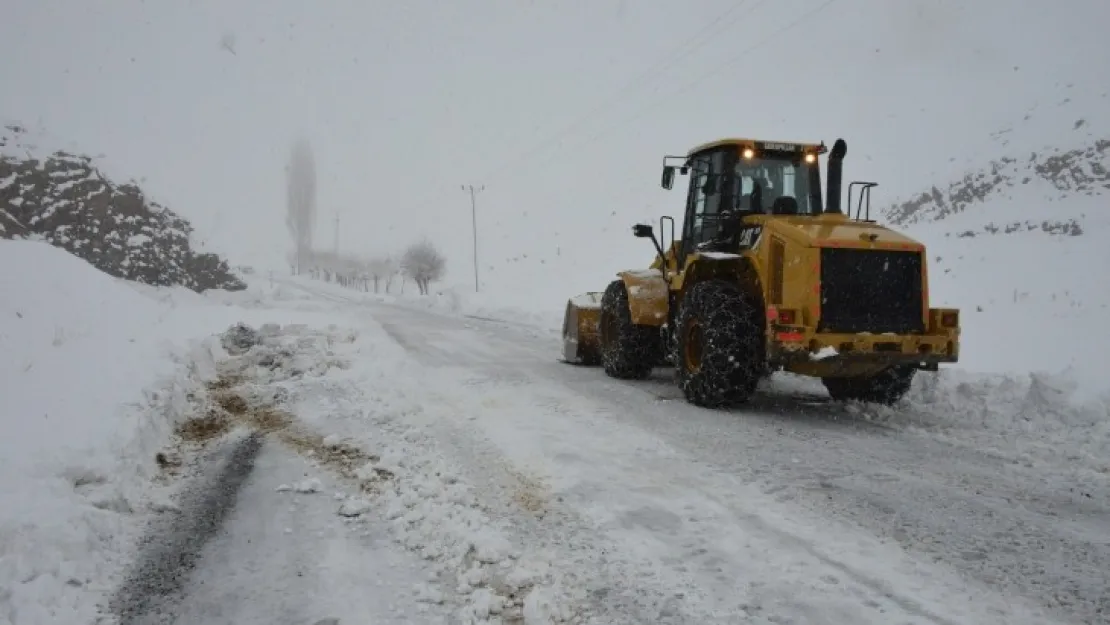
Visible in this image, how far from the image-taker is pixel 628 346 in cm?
838

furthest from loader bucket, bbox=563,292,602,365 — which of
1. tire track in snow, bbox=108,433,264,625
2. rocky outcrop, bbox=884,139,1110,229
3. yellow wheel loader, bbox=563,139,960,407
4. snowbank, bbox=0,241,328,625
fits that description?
rocky outcrop, bbox=884,139,1110,229

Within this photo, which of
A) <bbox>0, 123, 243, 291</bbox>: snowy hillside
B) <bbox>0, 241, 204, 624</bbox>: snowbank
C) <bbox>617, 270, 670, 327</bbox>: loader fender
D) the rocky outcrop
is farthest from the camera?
the rocky outcrop

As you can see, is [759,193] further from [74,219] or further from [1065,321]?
[74,219]

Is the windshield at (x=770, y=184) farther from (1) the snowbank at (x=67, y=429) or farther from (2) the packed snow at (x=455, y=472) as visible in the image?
(1) the snowbank at (x=67, y=429)

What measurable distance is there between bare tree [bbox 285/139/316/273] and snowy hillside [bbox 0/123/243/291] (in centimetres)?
5476

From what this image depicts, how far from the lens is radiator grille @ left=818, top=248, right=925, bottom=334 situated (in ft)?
19.2

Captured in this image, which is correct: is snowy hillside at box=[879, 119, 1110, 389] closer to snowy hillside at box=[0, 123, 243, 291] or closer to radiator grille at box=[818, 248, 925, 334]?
radiator grille at box=[818, 248, 925, 334]

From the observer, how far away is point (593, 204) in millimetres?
57438

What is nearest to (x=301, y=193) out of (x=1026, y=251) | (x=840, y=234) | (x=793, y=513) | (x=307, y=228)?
(x=307, y=228)

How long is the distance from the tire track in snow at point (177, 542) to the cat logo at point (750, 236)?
4741 mm

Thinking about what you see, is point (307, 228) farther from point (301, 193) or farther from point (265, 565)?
point (265, 565)

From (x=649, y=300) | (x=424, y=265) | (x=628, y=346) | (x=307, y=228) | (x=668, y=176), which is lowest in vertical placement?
(x=628, y=346)

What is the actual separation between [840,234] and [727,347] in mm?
1346

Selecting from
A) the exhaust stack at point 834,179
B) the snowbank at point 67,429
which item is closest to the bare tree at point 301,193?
the snowbank at point 67,429
